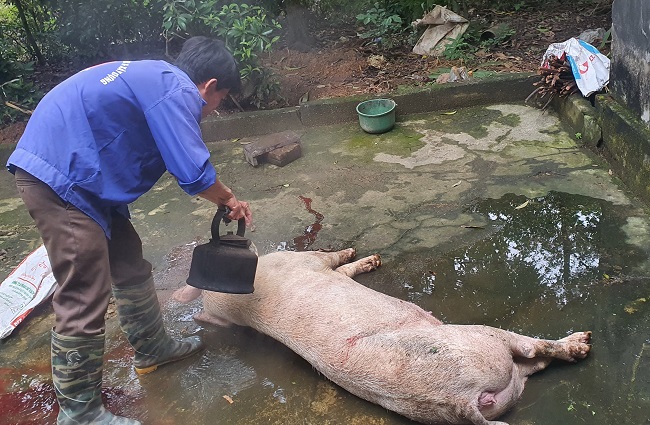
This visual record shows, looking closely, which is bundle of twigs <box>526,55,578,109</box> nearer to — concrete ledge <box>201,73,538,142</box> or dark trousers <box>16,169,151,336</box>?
concrete ledge <box>201,73,538,142</box>

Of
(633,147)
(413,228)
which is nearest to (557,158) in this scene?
(633,147)

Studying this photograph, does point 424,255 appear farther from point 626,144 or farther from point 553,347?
point 626,144

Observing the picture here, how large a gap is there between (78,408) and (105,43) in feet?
21.0

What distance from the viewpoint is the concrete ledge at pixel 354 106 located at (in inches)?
255

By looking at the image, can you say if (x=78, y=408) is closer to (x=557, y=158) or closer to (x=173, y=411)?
(x=173, y=411)

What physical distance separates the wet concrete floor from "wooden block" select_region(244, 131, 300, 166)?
11 cm

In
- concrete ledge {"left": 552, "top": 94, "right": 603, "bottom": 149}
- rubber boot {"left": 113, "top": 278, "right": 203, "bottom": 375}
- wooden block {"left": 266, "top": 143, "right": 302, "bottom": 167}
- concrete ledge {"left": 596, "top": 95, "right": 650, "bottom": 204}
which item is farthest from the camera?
wooden block {"left": 266, "top": 143, "right": 302, "bottom": 167}

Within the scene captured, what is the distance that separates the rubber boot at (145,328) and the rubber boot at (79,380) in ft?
1.35

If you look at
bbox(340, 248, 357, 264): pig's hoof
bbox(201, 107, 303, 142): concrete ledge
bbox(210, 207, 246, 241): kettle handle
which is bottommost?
bbox(201, 107, 303, 142): concrete ledge

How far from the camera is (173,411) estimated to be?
10.3ft

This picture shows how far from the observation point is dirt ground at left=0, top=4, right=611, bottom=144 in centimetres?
707

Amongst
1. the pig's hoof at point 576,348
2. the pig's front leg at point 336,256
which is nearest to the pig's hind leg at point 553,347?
the pig's hoof at point 576,348

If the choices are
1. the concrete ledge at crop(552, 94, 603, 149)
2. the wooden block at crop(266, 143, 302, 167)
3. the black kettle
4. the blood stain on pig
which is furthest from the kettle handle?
the concrete ledge at crop(552, 94, 603, 149)

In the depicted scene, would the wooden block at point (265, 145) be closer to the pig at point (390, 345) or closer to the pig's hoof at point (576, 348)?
the pig at point (390, 345)
